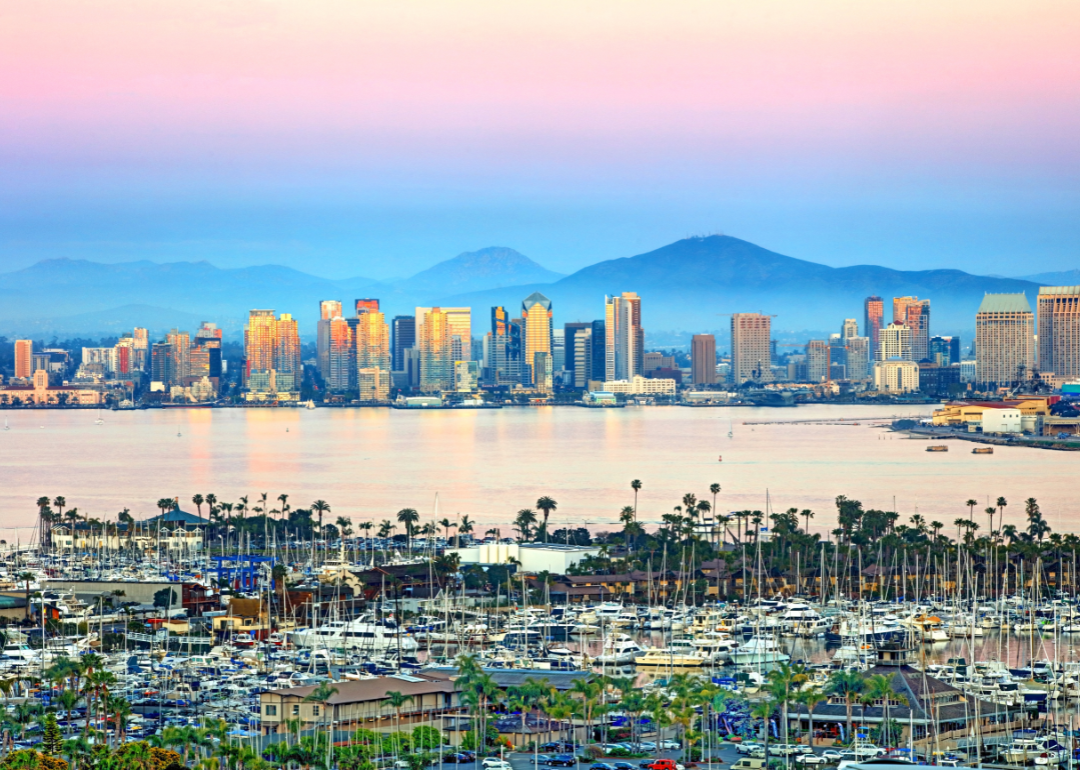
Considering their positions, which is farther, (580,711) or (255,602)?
(255,602)

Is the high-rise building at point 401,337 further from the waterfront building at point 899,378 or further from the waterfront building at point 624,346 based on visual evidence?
the waterfront building at point 899,378

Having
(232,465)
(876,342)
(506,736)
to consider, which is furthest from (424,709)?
(876,342)

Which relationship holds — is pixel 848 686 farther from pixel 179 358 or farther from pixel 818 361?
pixel 818 361

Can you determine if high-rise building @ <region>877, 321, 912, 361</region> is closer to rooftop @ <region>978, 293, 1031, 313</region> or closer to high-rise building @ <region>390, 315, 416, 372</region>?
rooftop @ <region>978, 293, 1031, 313</region>

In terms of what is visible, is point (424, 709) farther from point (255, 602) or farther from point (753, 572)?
point (753, 572)

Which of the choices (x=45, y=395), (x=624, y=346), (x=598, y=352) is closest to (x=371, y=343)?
(x=598, y=352)

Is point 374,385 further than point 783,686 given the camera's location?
Yes

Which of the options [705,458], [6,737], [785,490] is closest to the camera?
[6,737]
